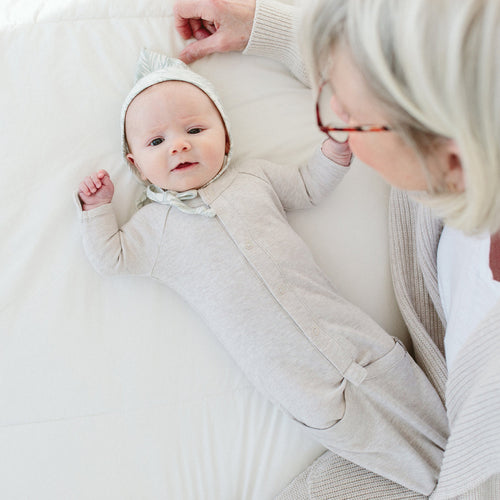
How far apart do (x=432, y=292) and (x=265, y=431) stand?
1.54 feet

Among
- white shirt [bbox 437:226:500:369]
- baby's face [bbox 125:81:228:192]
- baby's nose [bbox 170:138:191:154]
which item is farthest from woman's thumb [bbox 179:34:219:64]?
white shirt [bbox 437:226:500:369]

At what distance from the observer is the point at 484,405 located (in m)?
0.92

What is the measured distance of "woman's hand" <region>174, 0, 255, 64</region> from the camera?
1.16m

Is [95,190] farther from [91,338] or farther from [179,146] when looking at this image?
[91,338]

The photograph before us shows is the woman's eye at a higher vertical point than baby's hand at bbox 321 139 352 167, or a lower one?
higher

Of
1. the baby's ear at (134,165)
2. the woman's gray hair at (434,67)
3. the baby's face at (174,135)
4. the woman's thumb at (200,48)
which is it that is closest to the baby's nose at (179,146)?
the baby's face at (174,135)

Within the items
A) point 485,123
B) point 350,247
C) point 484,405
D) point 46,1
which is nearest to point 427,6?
point 485,123

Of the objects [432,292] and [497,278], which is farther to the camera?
[432,292]

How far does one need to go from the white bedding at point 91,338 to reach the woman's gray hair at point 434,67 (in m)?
0.73

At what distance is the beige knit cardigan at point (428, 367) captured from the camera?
0.93 metres

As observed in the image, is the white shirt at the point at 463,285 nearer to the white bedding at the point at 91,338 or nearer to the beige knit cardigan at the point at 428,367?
the beige knit cardigan at the point at 428,367

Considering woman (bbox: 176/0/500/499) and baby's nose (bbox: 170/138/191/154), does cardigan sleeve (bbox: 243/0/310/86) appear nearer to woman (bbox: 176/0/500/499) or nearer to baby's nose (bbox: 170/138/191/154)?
woman (bbox: 176/0/500/499)

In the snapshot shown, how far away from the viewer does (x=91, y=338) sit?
3.80 feet

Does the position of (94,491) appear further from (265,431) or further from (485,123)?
(485,123)
